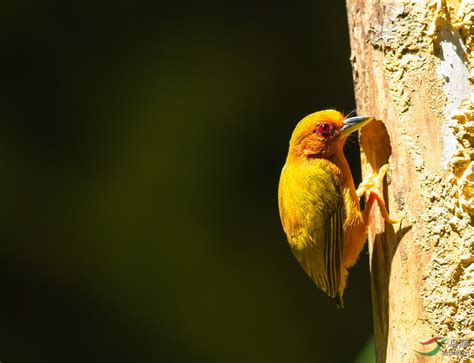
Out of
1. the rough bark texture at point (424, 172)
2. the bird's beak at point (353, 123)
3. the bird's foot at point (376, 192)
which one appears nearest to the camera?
the rough bark texture at point (424, 172)

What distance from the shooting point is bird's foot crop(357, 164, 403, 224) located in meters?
3.27

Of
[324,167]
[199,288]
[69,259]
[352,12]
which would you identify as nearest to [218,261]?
[199,288]

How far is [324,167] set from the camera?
3.80m

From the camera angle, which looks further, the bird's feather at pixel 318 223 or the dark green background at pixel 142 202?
the dark green background at pixel 142 202

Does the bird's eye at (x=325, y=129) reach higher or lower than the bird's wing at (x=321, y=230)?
higher

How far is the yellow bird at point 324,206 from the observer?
366cm

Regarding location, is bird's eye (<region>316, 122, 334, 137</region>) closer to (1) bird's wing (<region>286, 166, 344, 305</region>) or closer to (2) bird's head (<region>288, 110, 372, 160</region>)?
(2) bird's head (<region>288, 110, 372, 160</region>)

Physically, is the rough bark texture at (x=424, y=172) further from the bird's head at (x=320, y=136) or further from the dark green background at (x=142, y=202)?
the dark green background at (x=142, y=202)

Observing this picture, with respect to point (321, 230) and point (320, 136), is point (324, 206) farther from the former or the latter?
point (320, 136)

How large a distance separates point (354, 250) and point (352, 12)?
4.02 ft

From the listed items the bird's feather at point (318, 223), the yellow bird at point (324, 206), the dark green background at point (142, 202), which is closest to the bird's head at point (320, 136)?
the yellow bird at point (324, 206)

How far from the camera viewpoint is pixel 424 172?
301 cm

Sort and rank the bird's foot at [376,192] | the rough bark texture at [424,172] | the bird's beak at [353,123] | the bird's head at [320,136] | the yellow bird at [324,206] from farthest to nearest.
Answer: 1. the bird's head at [320,136]
2. the yellow bird at [324,206]
3. the bird's beak at [353,123]
4. the bird's foot at [376,192]
5. the rough bark texture at [424,172]

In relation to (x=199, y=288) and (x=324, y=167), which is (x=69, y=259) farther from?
(x=324, y=167)
